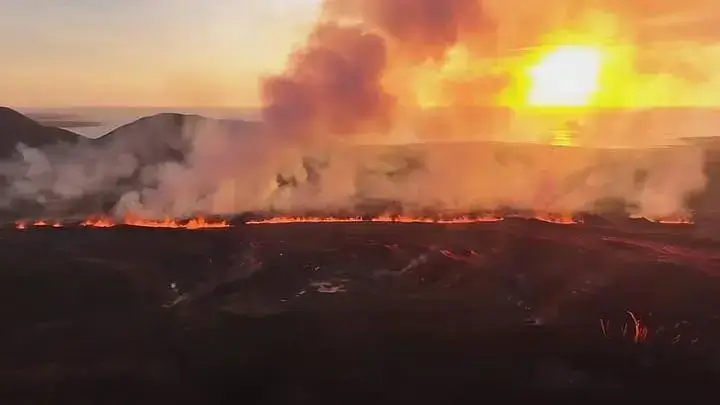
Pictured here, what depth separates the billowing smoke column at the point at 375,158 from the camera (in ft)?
15.6

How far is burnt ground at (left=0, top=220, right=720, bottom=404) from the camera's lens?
155 inches

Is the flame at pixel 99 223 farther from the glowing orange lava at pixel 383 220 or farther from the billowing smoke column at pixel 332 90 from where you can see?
the billowing smoke column at pixel 332 90

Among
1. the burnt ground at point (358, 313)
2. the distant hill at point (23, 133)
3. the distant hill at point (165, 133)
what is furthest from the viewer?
the distant hill at point (165, 133)

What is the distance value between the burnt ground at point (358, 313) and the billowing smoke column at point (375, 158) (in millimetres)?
231

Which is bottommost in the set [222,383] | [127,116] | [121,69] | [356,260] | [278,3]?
[222,383]

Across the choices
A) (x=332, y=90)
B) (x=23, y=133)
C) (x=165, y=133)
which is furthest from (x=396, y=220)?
(x=23, y=133)

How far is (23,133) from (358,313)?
2.56m

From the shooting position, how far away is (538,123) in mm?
4836

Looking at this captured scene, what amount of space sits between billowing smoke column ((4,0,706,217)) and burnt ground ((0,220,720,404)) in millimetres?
231

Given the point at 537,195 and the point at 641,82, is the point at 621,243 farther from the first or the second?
the point at 641,82

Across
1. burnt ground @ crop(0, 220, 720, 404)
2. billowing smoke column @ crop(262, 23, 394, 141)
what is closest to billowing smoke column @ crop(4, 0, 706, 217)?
billowing smoke column @ crop(262, 23, 394, 141)

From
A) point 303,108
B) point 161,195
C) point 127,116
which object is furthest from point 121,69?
point 303,108

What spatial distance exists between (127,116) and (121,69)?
320 millimetres

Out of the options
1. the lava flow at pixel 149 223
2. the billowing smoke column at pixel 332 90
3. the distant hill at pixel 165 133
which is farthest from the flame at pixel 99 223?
the billowing smoke column at pixel 332 90
